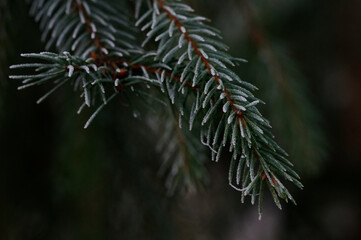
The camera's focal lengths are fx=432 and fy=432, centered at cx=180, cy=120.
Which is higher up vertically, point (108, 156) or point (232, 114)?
point (232, 114)

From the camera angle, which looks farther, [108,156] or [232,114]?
[108,156]

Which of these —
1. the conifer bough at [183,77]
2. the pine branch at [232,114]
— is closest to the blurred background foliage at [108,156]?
the conifer bough at [183,77]

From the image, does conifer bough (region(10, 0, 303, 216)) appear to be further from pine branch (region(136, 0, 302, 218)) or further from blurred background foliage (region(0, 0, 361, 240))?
blurred background foliage (region(0, 0, 361, 240))

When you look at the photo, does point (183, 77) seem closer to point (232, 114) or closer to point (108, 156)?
point (232, 114)

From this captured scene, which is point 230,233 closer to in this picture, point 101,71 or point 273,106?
point 273,106

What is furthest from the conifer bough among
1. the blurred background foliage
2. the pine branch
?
the blurred background foliage

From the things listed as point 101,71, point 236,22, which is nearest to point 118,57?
point 101,71

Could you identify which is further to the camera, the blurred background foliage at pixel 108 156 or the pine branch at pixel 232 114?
the blurred background foliage at pixel 108 156

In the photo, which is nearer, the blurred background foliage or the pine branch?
the pine branch

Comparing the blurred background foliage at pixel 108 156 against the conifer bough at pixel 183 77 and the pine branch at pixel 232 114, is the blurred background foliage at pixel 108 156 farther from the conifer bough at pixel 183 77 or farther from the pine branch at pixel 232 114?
the pine branch at pixel 232 114

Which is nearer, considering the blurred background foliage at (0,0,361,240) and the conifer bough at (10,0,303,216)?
the conifer bough at (10,0,303,216)

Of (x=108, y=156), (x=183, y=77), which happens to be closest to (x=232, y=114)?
(x=183, y=77)
